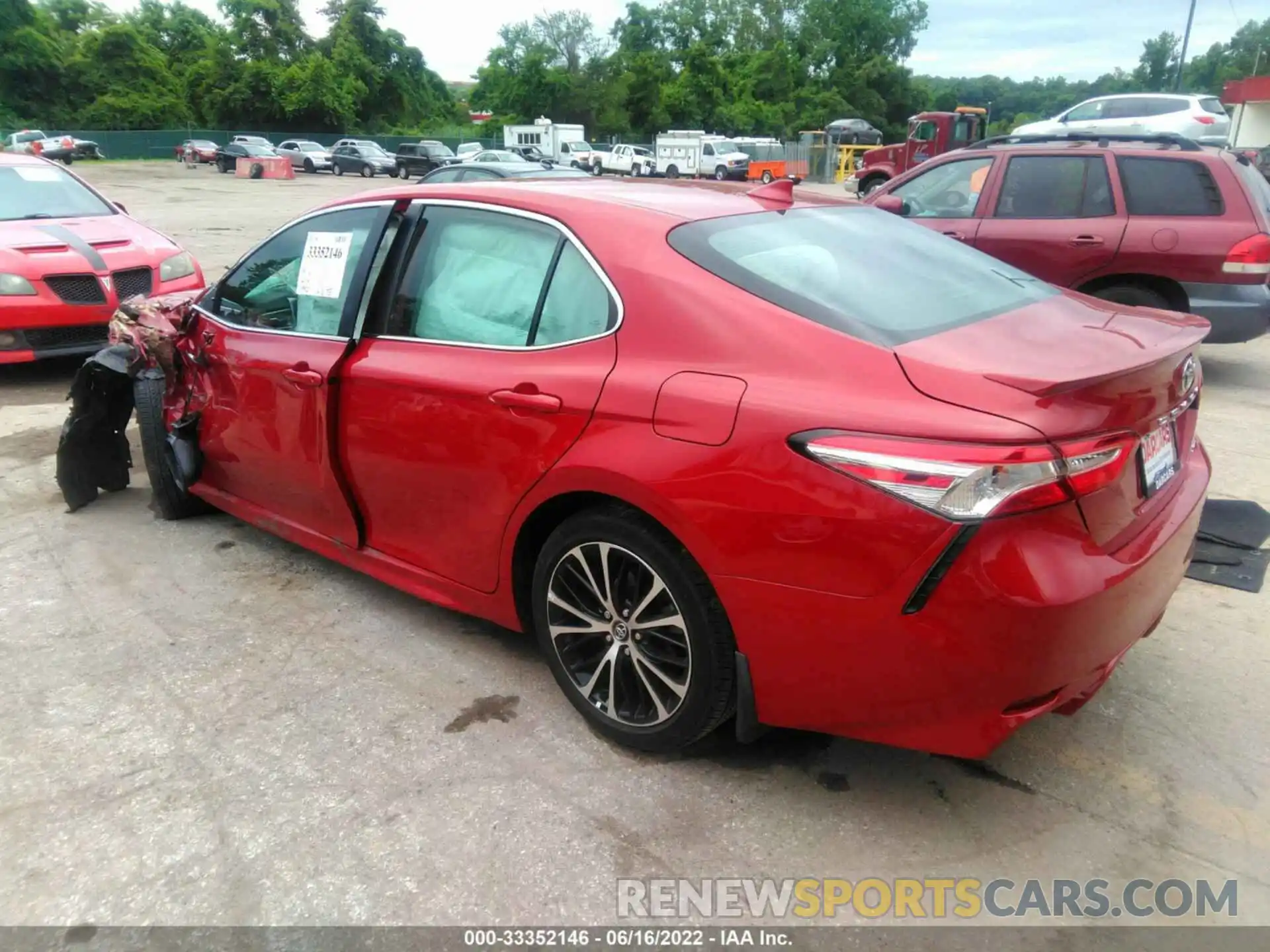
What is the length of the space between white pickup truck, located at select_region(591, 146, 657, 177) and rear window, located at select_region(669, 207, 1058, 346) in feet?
130

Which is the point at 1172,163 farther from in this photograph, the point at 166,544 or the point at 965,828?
the point at 166,544

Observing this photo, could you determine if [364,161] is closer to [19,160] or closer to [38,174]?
[19,160]

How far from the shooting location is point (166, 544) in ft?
14.6

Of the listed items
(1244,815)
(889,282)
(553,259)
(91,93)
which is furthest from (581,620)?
(91,93)

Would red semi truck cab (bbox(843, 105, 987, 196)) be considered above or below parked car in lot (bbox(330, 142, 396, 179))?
above

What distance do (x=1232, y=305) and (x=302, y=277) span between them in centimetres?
603

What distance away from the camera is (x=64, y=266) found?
6934 mm

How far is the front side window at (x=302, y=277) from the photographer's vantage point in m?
3.57

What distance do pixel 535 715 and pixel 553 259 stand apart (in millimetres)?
1468

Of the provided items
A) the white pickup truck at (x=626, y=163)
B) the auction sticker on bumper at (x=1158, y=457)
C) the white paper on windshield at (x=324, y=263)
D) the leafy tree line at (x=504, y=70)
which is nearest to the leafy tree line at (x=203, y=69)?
the leafy tree line at (x=504, y=70)

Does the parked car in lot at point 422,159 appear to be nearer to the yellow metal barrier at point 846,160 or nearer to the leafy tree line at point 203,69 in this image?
the yellow metal barrier at point 846,160

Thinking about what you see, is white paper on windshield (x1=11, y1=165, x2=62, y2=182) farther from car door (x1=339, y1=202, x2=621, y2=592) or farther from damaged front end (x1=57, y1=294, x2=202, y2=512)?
car door (x1=339, y1=202, x2=621, y2=592)

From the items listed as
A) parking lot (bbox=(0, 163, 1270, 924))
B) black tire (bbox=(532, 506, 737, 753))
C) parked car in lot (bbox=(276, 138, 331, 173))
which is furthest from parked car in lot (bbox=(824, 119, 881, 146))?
black tire (bbox=(532, 506, 737, 753))

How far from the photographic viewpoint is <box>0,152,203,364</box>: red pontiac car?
6797 mm
